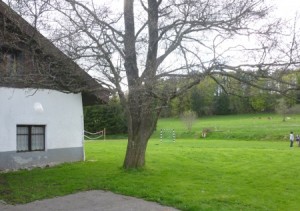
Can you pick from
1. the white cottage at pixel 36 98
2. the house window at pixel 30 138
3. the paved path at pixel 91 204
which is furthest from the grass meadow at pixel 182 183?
the house window at pixel 30 138

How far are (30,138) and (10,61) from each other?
148 inches

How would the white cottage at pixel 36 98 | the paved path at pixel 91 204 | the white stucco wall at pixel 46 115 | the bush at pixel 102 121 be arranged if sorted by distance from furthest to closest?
the bush at pixel 102 121, the white stucco wall at pixel 46 115, the white cottage at pixel 36 98, the paved path at pixel 91 204

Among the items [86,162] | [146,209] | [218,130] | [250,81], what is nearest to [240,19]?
[250,81]

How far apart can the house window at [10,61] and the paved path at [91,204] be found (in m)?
4.58

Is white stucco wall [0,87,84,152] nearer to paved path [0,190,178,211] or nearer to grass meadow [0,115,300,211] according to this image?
grass meadow [0,115,300,211]

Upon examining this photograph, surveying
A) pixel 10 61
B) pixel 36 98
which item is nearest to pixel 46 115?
pixel 36 98

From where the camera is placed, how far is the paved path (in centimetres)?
940

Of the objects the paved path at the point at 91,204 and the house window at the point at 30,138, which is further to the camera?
the house window at the point at 30,138

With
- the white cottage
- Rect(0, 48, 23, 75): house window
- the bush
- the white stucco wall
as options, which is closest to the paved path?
the white cottage

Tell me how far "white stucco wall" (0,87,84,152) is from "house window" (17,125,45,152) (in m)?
0.25

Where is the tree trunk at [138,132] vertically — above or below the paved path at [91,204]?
above

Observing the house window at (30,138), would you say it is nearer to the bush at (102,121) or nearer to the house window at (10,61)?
the house window at (10,61)

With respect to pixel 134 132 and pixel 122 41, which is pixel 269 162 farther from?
pixel 122 41

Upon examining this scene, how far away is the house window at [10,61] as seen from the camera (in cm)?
1271
